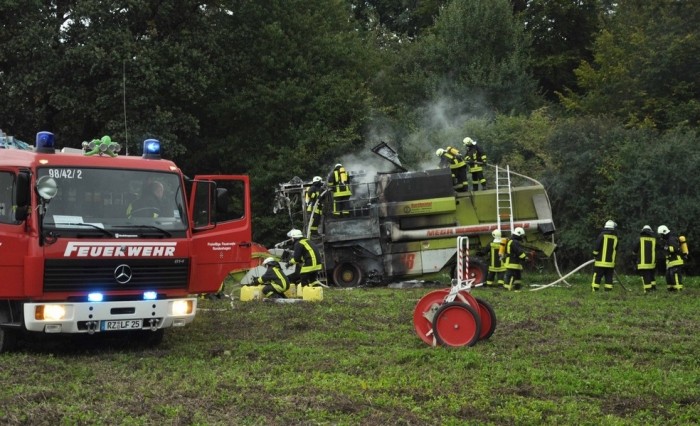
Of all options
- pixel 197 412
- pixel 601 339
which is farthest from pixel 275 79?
pixel 197 412

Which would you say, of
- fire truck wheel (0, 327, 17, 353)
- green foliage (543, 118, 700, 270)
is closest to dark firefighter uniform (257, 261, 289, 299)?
fire truck wheel (0, 327, 17, 353)

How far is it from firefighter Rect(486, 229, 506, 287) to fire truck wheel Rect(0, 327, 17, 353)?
11620mm

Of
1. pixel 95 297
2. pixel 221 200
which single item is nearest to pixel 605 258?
pixel 221 200

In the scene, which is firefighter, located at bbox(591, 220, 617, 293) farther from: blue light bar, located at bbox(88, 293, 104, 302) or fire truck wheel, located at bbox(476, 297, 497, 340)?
blue light bar, located at bbox(88, 293, 104, 302)

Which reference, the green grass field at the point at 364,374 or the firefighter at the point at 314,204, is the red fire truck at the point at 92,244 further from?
the firefighter at the point at 314,204

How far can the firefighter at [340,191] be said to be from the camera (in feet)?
65.1

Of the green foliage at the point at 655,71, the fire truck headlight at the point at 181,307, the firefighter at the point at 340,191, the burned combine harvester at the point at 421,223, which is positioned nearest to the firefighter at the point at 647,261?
the burned combine harvester at the point at 421,223

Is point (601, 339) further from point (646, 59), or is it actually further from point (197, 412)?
point (646, 59)

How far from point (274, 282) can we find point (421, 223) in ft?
16.1

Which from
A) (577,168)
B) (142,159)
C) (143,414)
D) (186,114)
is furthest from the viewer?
(186,114)

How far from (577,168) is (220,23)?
14442mm

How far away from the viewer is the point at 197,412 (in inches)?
283

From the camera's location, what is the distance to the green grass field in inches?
283

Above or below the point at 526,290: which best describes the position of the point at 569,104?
above
